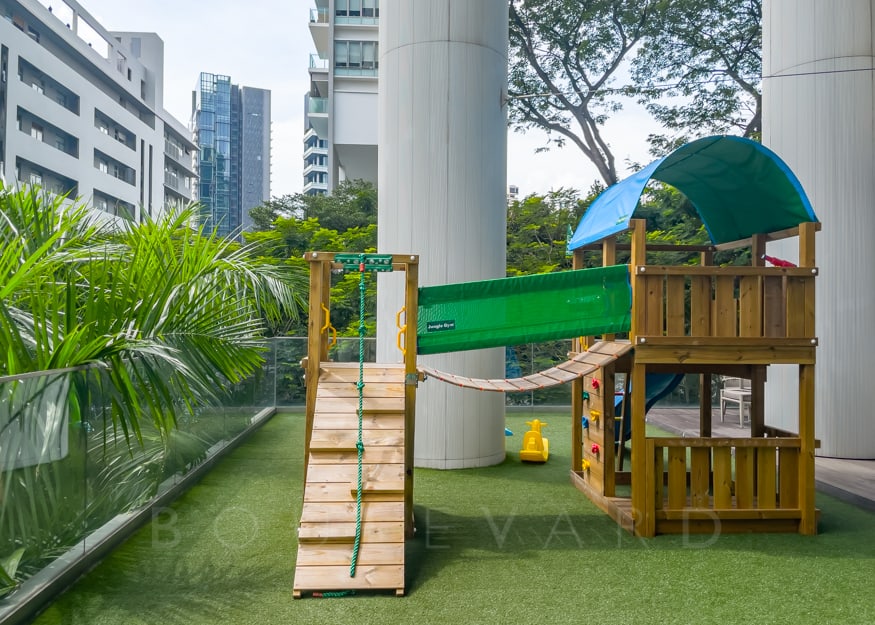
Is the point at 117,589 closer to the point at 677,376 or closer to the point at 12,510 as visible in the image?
the point at 12,510

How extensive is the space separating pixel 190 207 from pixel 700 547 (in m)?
5.17

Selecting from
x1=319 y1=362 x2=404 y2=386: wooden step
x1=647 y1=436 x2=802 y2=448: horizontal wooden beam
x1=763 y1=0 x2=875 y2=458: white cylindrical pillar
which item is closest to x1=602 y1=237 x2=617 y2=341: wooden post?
x1=647 y1=436 x2=802 y2=448: horizontal wooden beam

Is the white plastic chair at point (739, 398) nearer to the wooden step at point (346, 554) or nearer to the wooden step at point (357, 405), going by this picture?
the wooden step at point (357, 405)

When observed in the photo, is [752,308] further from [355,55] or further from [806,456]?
[355,55]

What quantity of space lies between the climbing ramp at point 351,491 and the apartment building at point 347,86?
79.7 ft

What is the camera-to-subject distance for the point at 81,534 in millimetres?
4172

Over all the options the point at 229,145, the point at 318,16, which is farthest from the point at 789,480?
the point at 229,145

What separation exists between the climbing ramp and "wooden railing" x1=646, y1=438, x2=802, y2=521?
1.96m

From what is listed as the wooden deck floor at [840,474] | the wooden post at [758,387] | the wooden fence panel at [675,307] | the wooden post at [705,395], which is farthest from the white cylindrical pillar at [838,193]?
the wooden fence panel at [675,307]

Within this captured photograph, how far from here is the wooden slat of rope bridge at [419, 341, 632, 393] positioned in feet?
17.0

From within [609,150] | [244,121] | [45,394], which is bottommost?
[45,394]

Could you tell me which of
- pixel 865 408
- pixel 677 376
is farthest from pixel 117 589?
pixel 865 408

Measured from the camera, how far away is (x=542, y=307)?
17.4ft

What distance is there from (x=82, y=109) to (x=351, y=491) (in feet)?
145
